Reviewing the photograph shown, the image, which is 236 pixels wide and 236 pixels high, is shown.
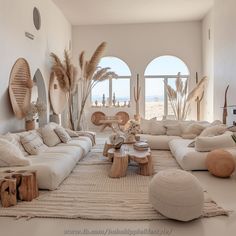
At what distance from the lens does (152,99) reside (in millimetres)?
10016

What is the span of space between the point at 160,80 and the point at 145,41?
59.5 inches

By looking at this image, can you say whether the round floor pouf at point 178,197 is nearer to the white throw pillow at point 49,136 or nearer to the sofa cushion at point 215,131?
the sofa cushion at point 215,131

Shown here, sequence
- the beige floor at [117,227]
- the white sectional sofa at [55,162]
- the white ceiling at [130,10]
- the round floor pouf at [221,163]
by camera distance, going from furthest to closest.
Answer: the white ceiling at [130,10] < the round floor pouf at [221,163] < the white sectional sofa at [55,162] < the beige floor at [117,227]

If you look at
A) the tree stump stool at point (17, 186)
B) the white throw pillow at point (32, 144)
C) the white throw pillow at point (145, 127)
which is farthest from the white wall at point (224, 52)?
the tree stump stool at point (17, 186)

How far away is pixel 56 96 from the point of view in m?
7.79

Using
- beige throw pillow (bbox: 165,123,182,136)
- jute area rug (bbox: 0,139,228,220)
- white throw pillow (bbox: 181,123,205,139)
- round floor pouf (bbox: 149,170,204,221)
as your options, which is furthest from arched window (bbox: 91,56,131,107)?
round floor pouf (bbox: 149,170,204,221)

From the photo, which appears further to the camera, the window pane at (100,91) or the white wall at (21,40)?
the window pane at (100,91)

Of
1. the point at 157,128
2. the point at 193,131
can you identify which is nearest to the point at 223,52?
the point at 193,131

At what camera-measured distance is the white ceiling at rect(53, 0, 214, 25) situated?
755 centimetres

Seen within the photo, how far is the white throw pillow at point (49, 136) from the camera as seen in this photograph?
5133 mm

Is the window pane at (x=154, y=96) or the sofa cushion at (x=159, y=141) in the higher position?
the window pane at (x=154, y=96)

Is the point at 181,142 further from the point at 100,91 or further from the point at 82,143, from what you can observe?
the point at 100,91

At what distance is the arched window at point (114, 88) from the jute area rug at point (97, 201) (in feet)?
19.1

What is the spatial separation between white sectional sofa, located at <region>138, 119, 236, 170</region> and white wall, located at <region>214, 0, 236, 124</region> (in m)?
1.00
